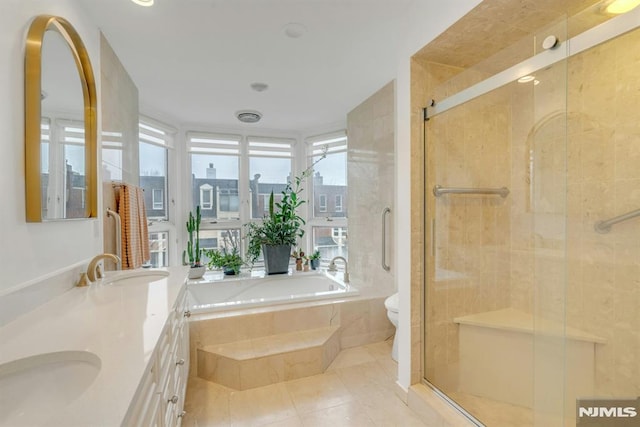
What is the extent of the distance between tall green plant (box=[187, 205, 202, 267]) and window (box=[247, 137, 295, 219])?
2.42ft

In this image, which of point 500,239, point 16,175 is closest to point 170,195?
point 16,175

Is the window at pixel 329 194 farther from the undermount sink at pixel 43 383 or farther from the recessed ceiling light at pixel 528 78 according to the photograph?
the undermount sink at pixel 43 383

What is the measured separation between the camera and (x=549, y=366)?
143 centimetres

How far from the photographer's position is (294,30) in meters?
1.88

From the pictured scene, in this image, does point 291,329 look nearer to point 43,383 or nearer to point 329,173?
point 43,383

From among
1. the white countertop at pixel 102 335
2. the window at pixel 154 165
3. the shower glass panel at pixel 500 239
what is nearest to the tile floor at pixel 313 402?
the shower glass panel at pixel 500 239

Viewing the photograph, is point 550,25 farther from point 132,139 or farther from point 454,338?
point 132,139

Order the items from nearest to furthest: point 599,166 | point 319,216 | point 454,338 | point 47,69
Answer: point 47,69, point 599,166, point 454,338, point 319,216

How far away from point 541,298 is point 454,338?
0.56m

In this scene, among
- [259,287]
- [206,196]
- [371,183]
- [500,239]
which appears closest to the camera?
[500,239]

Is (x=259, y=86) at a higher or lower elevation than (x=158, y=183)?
higher

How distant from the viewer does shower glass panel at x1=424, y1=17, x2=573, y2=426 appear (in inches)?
60.1

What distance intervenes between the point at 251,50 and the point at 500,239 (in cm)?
224

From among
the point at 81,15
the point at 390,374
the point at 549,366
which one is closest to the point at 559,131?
the point at 549,366
